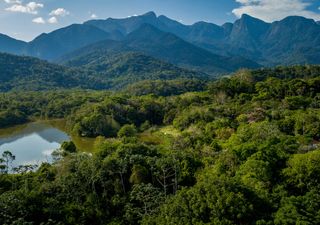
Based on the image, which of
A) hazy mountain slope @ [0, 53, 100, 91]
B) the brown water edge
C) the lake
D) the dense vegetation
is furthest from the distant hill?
the dense vegetation

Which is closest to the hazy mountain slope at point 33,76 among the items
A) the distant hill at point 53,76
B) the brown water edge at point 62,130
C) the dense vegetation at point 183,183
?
the distant hill at point 53,76

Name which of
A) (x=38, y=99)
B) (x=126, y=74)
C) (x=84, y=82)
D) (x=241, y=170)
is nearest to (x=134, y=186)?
(x=241, y=170)

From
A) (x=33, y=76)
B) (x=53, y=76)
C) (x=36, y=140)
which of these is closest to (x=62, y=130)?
(x=36, y=140)

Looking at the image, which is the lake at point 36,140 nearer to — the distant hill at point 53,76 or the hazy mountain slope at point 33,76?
the distant hill at point 53,76

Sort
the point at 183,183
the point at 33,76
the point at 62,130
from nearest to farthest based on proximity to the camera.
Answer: the point at 183,183 → the point at 62,130 → the point at 33,76

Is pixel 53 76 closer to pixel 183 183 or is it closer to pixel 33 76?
pixel 33 76

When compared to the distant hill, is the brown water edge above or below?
below

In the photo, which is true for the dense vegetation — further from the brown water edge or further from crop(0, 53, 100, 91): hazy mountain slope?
crop(0, 53, 100, 91): hazy mountain slope

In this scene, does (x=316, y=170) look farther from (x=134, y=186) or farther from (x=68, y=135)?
(x=68, y=135)

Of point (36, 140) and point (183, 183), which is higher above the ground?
point (183, 183)
